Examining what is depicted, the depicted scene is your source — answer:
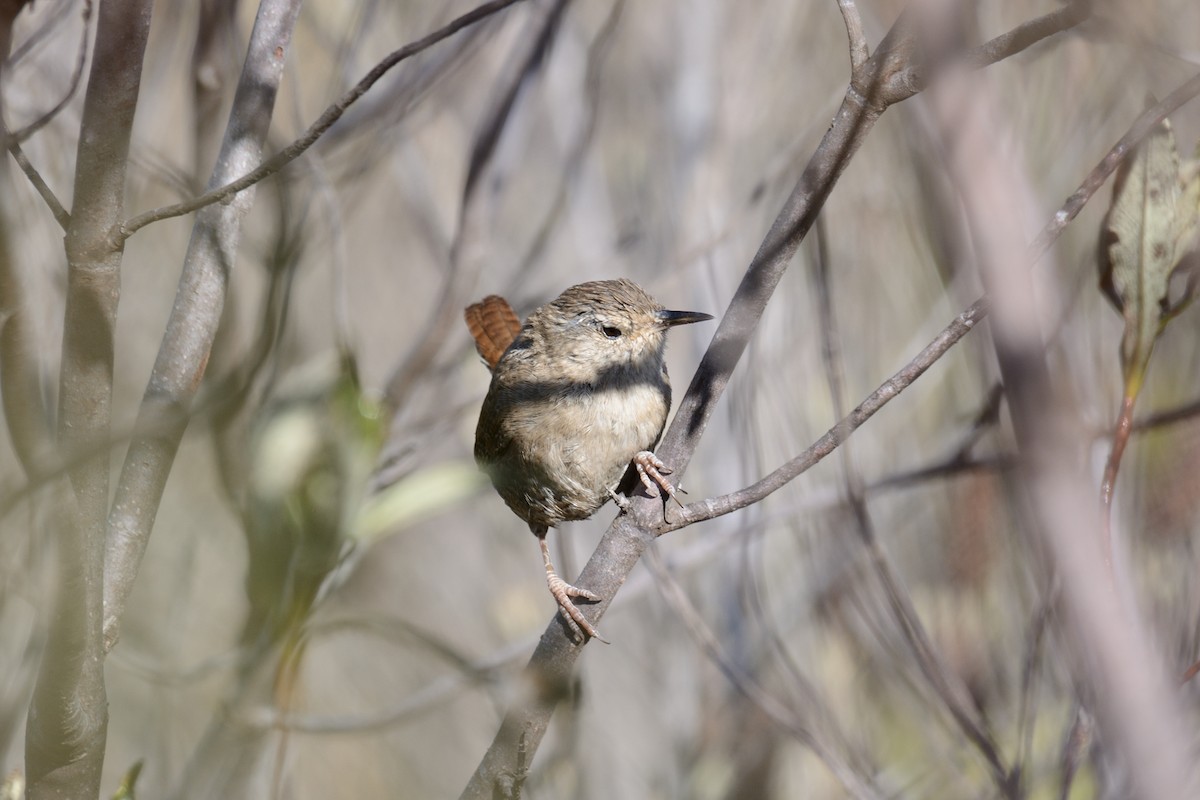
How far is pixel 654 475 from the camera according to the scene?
6.28 ft

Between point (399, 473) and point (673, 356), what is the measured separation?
1610 millimetres

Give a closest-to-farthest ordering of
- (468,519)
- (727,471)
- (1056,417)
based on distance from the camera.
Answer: (1056,417) < (727,471) < (468,519)

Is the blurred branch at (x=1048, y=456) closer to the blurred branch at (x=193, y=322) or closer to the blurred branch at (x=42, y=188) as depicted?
the blurred branch at (x=42, y=188)

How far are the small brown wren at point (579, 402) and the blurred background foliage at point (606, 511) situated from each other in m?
0.25

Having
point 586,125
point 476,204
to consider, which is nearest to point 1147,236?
point 476,204

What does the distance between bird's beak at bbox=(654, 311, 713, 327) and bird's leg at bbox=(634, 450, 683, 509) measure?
0.61 meters

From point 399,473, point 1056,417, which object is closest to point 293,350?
point 399,473

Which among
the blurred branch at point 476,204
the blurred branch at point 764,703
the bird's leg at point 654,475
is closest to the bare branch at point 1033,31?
the bird's leg at point 654,475

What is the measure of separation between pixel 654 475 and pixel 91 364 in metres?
0.96

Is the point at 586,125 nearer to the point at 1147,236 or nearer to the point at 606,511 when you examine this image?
the point at 606,511

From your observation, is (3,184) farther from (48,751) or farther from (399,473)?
(399,473)

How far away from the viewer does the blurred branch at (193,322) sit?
5.57 feet

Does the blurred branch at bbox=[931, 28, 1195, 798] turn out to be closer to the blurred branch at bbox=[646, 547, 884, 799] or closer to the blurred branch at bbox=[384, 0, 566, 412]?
the blurred branch at bbox=[646, 547, 884, 799]

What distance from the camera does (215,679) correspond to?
13.0 ft
